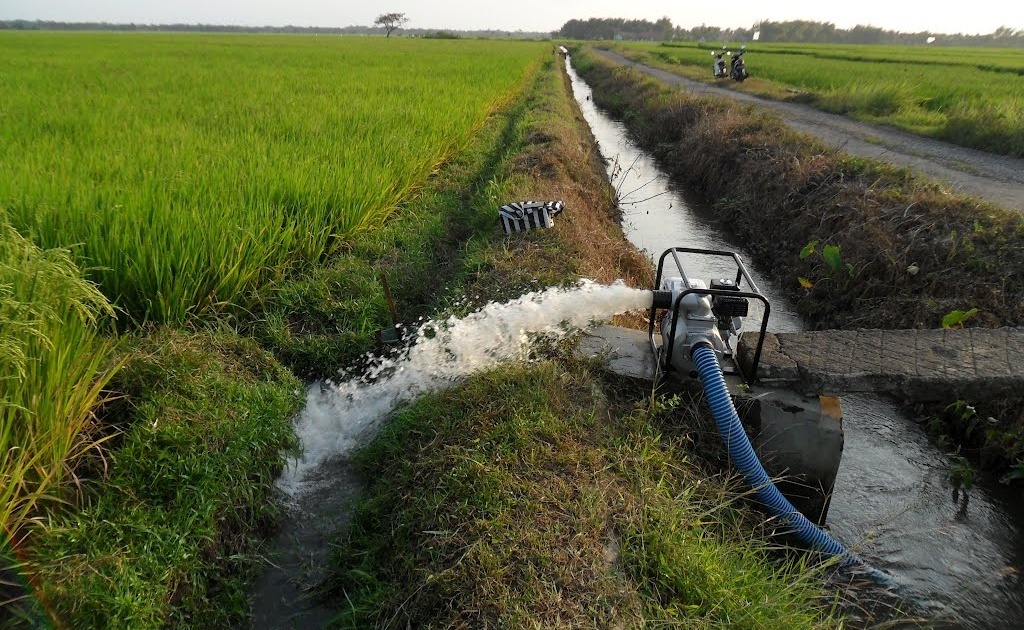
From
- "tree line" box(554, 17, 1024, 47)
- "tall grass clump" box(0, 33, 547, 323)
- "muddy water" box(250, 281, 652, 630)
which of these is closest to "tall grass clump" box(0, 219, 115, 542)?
"tall grass clump" box(0, 33, 547, 323)

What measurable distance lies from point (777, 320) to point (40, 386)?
4.94 metres

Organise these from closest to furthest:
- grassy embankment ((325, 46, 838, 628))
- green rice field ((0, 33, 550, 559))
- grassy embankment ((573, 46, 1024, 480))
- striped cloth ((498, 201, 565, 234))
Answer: grassy embankment ((325, 46, 838, 628)) → green rice field ((0, 33, 550, 559)) → grassy embankment ((573, 46, 1024, 480)) → striped cloth ((498, 201, 565, 234))

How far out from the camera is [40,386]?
85.2 inches

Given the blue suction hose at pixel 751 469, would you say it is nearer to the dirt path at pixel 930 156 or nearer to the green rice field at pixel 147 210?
the green rice field at pixel 147 210

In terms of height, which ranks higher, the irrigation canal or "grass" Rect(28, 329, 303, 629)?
"grass" Rect(28, 329, 303, 629)

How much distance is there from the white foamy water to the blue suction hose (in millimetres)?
697

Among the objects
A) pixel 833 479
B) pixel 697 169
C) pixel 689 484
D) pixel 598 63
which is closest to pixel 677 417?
pixel 689 484

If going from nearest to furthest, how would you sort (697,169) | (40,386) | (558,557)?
(558,557)
(40,386)
(697,169)

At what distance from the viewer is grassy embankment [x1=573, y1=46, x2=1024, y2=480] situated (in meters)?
3.84

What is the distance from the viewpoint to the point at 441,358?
353 cm

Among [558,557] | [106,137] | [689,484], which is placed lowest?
[689,484]

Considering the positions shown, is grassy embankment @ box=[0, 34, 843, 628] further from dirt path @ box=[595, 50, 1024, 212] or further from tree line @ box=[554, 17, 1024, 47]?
tree line @ box=[554, 17, 1024, 47]

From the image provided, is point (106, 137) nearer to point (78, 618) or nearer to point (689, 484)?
point (78, 618)

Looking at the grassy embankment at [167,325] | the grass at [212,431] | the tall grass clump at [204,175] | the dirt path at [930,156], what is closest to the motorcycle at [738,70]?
the dirt path at [930,156]
